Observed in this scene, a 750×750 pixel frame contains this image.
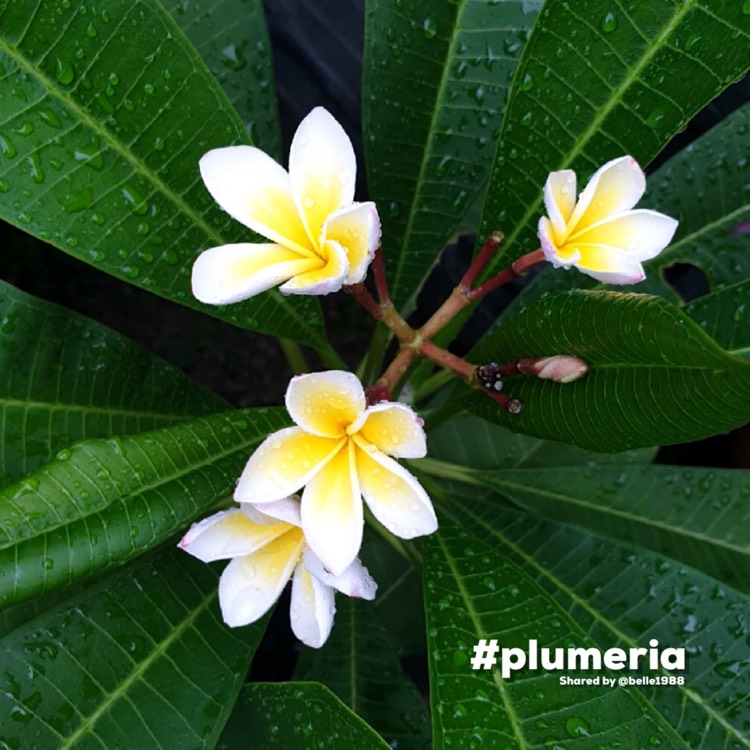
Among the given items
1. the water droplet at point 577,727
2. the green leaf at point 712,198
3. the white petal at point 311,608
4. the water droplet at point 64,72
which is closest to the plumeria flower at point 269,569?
the white petal at point 311,608

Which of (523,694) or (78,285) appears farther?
(78,285)

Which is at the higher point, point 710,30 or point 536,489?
point 710,30

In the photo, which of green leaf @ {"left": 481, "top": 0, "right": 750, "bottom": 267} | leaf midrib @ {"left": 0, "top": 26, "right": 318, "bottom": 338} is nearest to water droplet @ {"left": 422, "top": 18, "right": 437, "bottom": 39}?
green leaf @ {"left": 481, "top": 0, "right": 750, "bottom": 267}

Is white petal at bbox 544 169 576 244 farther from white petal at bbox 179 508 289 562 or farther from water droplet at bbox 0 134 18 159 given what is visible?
water droplet at bbox 0 134 18 159

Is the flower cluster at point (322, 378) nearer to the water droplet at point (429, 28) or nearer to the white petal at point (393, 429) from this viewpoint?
the white petal at point (393, 429)

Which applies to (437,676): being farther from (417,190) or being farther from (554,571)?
(417,190)

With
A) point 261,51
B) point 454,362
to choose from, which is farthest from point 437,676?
point 261,51
